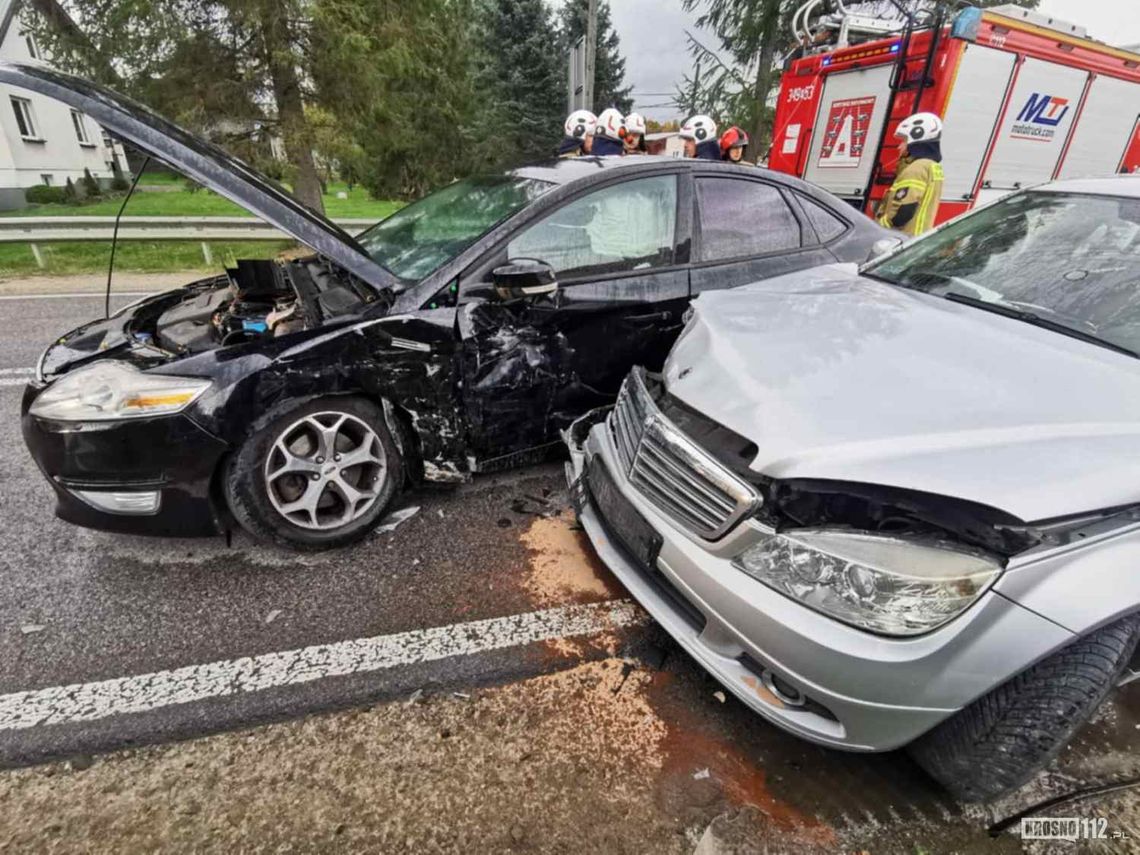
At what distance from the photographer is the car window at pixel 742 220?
3025mm

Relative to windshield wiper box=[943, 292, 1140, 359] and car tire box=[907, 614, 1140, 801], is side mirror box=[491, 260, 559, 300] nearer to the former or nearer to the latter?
windshield wiper box=[943, 292, 1140, 359]

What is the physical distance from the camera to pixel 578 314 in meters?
2.66

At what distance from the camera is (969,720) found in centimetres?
146

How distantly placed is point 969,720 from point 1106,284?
5.33 ft

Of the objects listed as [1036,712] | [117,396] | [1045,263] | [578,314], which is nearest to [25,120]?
[117,396]

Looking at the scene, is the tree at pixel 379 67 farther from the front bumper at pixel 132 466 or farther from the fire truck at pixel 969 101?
the front bumper at pixel 132 466

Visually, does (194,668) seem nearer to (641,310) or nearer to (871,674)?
(871,674)

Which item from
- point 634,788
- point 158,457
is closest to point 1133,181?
point 634,788

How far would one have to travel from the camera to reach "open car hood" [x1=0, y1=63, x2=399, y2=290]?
2002 mm

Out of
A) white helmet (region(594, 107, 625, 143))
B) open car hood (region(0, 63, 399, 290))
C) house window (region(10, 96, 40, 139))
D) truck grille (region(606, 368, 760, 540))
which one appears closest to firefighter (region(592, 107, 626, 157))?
white helmet (region(594, 107, 625, 143))

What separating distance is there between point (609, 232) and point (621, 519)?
59.9 inches

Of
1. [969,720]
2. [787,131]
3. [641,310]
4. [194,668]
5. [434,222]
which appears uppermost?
[787,131]

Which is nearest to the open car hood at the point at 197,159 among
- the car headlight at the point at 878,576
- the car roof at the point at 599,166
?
the car roof at the point at 599,166

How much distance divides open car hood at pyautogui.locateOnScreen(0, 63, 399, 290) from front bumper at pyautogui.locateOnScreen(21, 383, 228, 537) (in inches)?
33.6
